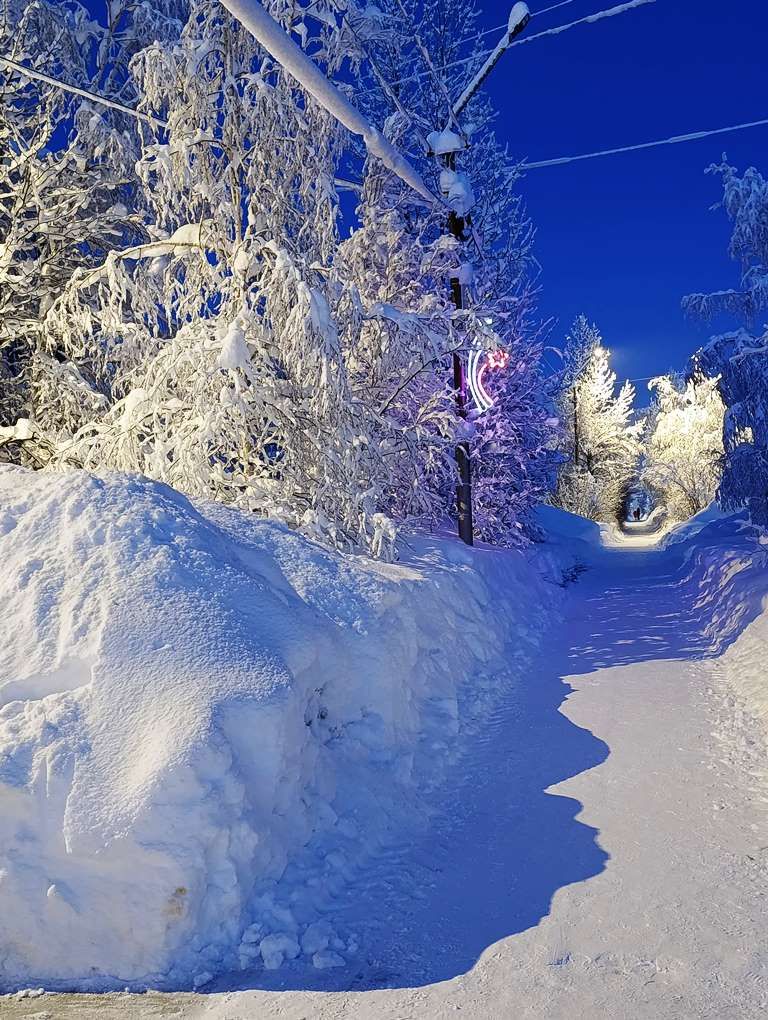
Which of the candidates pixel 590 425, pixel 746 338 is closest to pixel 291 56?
pixel 746 338

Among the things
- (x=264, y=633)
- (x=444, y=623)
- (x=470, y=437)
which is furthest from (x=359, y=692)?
(x=470, y=437)

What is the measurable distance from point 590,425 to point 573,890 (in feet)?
139

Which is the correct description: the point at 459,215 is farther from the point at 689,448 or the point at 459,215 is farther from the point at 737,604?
the point at 689,448

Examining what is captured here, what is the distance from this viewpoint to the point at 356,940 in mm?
3428

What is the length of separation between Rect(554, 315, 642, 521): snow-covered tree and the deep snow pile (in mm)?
37120

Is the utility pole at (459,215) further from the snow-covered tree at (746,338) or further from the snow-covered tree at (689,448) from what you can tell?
the snow-covered tree at (689,448)

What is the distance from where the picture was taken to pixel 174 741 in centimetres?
364

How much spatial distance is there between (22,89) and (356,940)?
42.2 feet

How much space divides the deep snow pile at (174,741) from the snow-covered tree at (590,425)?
3712 cm

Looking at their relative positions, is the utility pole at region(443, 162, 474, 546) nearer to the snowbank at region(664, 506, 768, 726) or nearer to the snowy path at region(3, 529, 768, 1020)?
the snowbank at region(664, 506, 768, 726)

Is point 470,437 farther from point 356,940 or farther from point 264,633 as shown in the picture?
point 356,940

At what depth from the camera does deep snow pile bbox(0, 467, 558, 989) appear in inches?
129

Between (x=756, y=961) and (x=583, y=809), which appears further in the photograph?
Answer: (x=583, y=809)

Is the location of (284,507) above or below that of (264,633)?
above
